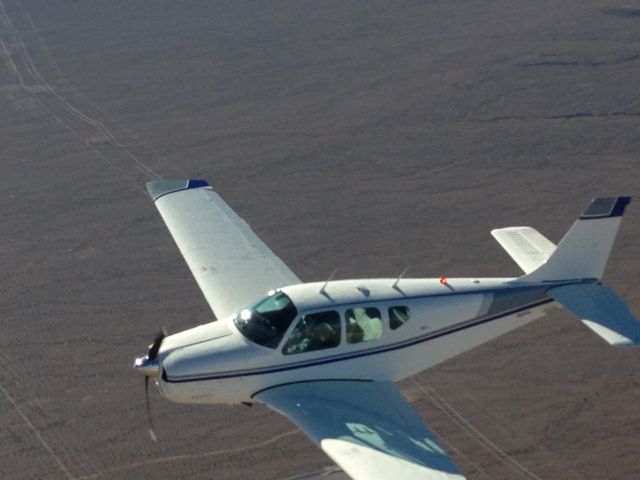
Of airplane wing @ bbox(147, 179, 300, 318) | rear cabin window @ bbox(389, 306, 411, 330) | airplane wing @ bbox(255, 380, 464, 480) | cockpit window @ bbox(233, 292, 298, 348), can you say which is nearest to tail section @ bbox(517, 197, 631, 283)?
rear cabin window @ bbox(389, 306, 411, 330)

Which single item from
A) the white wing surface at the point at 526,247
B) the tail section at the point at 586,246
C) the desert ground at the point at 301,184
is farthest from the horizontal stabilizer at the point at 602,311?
the desert ground at the point at 301,184

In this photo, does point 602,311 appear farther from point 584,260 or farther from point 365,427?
point 365,427

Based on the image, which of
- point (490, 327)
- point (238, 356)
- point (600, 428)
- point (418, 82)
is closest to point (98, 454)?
point (238, 356)

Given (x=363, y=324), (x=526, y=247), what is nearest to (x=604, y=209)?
(x=526, y=247)

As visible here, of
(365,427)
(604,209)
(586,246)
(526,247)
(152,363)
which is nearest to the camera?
(365,427)

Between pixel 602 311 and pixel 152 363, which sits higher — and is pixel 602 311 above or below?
below
